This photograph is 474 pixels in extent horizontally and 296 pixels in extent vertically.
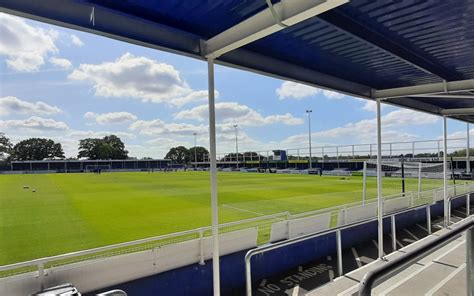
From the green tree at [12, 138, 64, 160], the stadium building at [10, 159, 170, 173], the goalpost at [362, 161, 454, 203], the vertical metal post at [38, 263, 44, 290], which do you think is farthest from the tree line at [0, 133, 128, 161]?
the vertical metal post at [38, 263, 44, 290]

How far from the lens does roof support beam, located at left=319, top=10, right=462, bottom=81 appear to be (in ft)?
9.49

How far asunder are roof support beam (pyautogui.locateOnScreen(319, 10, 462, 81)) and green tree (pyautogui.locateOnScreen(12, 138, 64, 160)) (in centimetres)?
8634

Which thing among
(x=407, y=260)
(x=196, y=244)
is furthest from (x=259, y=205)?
(x=407, y=260)

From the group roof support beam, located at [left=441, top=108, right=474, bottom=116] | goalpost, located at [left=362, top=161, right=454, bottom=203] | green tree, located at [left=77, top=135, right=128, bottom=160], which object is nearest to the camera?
roof support beam, located at [left=441, top=108, right=474, bottom=116]

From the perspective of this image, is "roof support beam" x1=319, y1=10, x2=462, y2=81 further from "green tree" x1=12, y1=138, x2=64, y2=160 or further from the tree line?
"green tree" x1=12, y1=138, x2=64, y2=160

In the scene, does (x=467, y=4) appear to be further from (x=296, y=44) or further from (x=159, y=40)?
(x=159, y=40)

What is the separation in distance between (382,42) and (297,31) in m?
1.05

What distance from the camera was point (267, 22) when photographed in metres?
2.52

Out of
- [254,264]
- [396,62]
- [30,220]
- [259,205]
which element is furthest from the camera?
[259,205]

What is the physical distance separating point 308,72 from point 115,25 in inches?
106

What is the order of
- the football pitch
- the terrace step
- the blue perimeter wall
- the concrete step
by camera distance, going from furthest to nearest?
the football pitch < the blue perimeter wall < the concrete step < the terrace step

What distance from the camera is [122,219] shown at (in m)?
12.0

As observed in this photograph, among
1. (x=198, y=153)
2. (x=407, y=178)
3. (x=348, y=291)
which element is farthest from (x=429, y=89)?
(x=198, y=153)

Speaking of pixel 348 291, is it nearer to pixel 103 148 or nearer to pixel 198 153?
pixel 198 153
